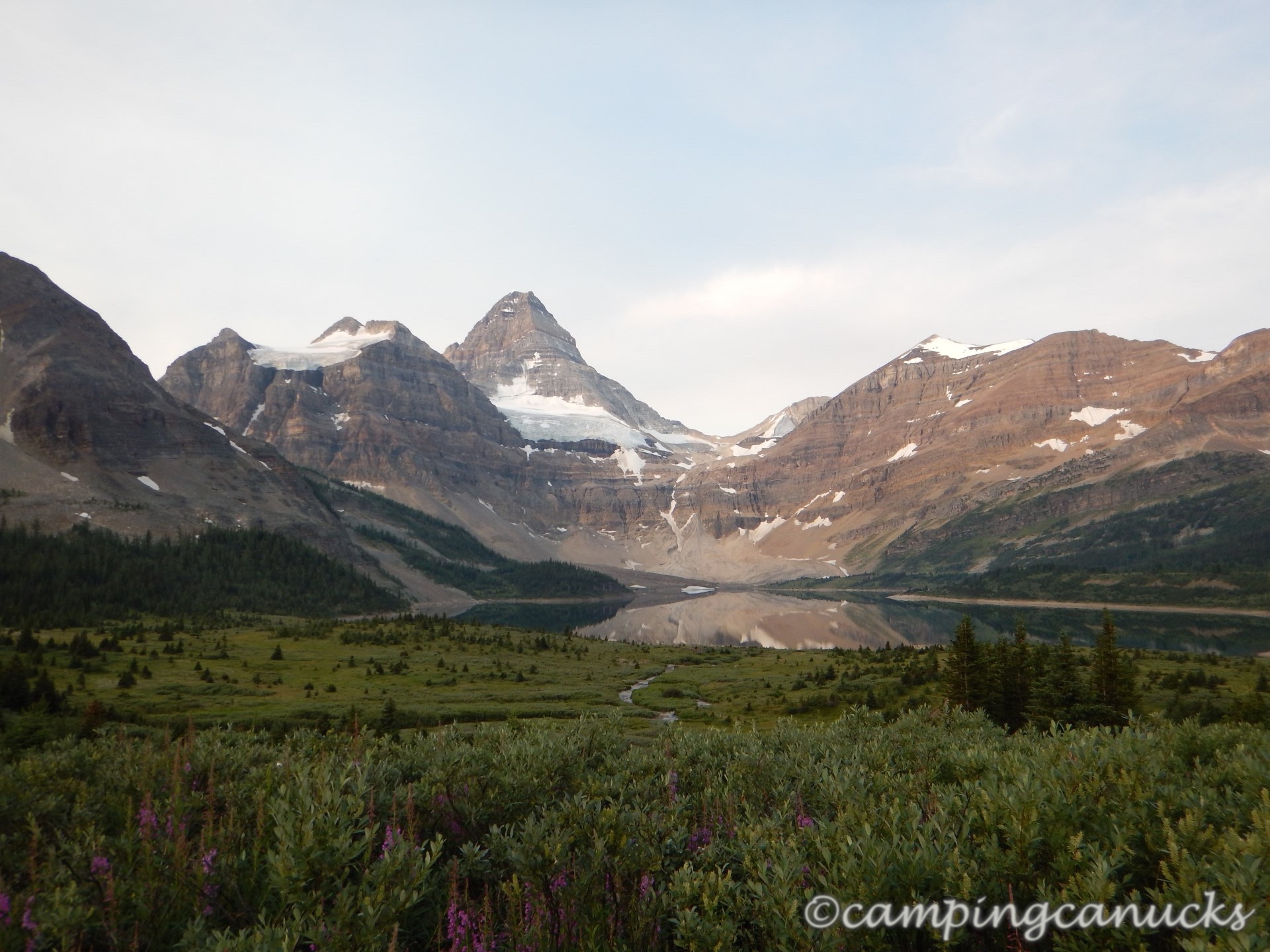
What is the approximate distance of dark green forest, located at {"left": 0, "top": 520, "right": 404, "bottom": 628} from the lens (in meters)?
103

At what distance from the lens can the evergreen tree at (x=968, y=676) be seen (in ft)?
124

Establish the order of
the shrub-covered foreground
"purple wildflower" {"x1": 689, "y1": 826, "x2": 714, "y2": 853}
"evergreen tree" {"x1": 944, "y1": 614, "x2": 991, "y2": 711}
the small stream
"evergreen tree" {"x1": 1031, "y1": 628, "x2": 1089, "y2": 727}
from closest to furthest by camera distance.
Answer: the shrub-covered foreground < "purple wildflower" {"x1": 689, "y1": 826, "x2": 714, "y2": 853} < "evergreen tree" {"x1": 1031, "y1": 628, "x2": 1089, "y2": 727} < "evergreen tree" {"x1": 944, "y1": 614, "x2": 991, "y2": 711} < the small stream

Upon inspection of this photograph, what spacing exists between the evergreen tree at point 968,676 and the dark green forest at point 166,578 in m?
93.4

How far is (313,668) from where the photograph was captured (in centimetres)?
6475

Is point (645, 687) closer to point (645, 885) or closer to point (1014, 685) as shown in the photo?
point (1014, 685)

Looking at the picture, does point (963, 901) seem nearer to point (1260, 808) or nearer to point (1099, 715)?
point (1260, 808)

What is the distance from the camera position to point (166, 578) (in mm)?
127125

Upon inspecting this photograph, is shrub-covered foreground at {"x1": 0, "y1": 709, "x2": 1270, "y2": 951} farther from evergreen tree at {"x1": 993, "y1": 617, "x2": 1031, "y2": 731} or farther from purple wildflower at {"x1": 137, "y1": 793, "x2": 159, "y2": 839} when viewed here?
evergreen tree at {"x1": 993, "y1": 617, "x2": 1031, "y2": 731}

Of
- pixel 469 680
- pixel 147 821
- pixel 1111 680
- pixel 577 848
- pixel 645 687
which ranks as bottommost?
pixel 645 687

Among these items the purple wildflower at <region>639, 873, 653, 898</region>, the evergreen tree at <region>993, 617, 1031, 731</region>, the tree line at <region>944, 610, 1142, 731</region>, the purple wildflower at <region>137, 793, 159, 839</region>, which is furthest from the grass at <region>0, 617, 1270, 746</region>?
Answer: the purple wildflower at <region>639, 873, 653, 898</region>

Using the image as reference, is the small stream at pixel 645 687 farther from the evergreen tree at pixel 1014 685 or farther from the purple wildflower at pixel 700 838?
the purple wildflower at pixel 700 838

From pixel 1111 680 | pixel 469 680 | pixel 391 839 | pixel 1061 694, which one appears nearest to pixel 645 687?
pixel 469 680

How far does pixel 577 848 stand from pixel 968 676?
36.9 metres

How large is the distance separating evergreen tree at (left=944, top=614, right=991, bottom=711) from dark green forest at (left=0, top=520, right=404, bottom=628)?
93416 millimetres
